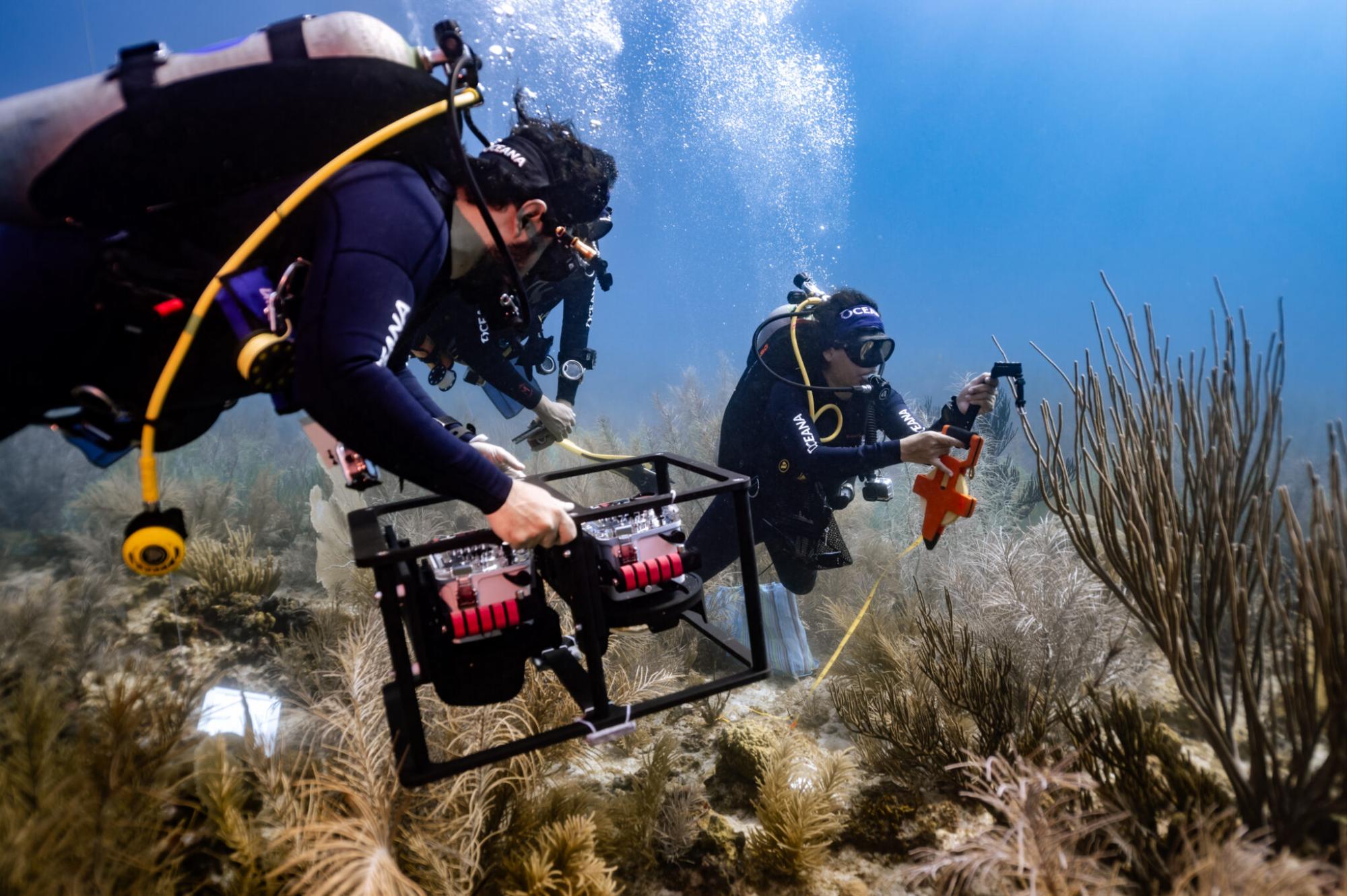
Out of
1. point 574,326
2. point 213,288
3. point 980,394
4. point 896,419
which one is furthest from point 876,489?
point 213,288

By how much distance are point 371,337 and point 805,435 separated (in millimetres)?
3042

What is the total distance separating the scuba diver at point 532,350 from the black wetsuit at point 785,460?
149cm

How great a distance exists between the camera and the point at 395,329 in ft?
5.48

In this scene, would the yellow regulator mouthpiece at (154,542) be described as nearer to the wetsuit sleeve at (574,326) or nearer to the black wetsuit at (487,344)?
the black wetsuit at (487,344)

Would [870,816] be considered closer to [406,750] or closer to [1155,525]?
[1155,525]

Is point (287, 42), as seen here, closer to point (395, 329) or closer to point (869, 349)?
point (395, 329)

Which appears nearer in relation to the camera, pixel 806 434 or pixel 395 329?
pixel 395 329

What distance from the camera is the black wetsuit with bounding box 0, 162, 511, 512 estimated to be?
157cm

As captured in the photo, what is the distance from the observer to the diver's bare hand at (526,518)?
5.59 feet

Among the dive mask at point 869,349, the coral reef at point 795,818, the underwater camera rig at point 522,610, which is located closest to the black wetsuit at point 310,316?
the underwater camera rig at point 522,610

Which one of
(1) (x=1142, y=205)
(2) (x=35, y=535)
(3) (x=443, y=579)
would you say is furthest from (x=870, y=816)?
(1) (x=1142, y=205)

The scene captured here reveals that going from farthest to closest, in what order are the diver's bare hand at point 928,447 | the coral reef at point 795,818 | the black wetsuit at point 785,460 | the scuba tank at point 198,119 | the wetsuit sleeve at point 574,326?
the wetsuit sleeve at point 574,326 < the black wetsuit at point 785,460 < the diver's bare hand at point 928,447 < the coral reef at point 795,818 < the scuba tank at point 198,119

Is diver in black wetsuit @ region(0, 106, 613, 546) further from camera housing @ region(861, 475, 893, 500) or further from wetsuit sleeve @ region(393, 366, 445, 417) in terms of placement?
camera housing @ region(861, 475, 893, 500)

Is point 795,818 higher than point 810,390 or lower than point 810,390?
lower
